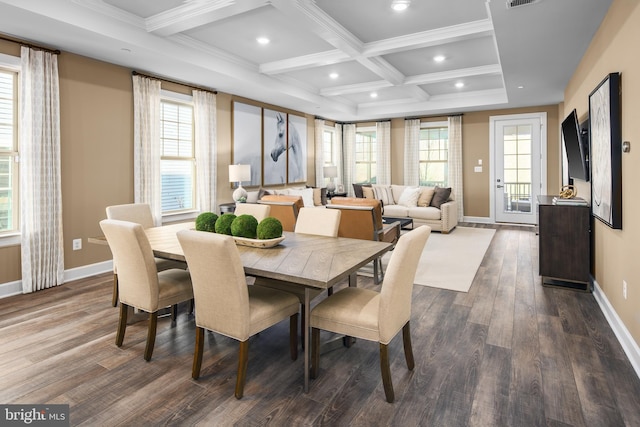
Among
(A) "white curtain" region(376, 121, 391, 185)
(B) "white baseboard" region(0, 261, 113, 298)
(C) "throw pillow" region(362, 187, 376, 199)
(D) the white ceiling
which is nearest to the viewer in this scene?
(D) the white ceiling

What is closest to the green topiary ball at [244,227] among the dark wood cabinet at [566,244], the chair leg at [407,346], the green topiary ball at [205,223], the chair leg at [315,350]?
the green topiary ball at [205,223]

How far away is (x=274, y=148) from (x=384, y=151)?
3.22m

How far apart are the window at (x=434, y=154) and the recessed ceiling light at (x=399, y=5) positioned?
5.43m

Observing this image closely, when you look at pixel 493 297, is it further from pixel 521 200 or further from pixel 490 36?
pixel 521 200

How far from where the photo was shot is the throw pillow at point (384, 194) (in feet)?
26.9

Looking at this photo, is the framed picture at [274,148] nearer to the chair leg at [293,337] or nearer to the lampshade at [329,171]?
the lampshade at [329,171]

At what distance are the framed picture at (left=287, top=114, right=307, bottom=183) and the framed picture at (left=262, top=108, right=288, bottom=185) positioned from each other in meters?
0.14

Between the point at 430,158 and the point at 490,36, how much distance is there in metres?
4.70

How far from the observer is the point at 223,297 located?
1956 millimetres

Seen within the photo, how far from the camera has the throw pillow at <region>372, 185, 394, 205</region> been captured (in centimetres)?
820

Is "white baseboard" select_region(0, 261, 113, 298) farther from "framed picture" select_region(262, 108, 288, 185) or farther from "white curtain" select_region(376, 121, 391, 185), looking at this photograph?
"white curtain" select_region(376, 121, 391, 185)

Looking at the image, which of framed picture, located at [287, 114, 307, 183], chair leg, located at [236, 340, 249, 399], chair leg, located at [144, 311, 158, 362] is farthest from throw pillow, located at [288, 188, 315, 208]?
chair leg, located at [236, 340, 249, 399]

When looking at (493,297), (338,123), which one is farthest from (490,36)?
(338,123)

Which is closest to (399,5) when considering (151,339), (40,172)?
(151,339)
